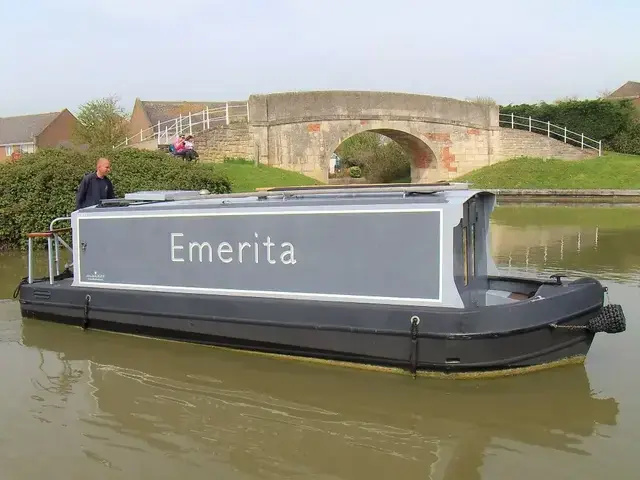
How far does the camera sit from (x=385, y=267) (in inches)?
204

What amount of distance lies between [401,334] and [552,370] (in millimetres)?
1291

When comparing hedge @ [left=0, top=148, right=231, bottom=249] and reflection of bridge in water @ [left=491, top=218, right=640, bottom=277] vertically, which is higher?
hedge @ [left=0, top=148, right=231, bottom=249]

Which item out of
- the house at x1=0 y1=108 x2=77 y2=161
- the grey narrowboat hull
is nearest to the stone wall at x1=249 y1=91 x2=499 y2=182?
the grey narrowboat hull

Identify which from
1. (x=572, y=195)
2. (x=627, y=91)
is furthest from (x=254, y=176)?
(x=627, y=91)

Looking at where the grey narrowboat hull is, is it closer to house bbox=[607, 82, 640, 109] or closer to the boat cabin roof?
the boat cabin roof

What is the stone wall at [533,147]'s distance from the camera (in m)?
31.0

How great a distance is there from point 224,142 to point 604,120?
19.9m

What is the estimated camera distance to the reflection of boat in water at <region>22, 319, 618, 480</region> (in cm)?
390

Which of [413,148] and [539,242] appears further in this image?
[413,148]

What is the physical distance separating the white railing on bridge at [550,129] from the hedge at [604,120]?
1.08 ft

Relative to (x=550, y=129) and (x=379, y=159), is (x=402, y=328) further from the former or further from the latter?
(x=379, y=159)

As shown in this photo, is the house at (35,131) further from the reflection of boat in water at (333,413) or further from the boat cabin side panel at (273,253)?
the reflection of boat in water at (333,413)

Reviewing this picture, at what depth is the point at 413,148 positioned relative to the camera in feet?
104

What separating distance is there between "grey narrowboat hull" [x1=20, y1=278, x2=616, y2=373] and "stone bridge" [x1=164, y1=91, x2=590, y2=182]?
1871 centimetres
